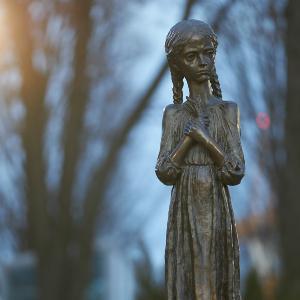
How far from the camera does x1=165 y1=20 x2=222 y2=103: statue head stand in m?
7.11

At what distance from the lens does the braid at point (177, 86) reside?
24.1 ft

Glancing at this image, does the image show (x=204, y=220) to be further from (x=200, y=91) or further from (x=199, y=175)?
(x=200, y=91)

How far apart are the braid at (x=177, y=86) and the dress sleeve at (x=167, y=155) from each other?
171 millimetres

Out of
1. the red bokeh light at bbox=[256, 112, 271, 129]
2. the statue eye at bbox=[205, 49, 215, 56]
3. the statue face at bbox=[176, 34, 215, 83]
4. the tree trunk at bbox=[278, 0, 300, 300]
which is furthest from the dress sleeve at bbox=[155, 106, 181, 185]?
the red bokeh light at bbox=[256, 112, 271, 129]

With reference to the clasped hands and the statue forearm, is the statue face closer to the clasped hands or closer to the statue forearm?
the clasped hands

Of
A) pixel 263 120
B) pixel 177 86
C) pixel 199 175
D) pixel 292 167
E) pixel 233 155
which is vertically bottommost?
pixel 199 175

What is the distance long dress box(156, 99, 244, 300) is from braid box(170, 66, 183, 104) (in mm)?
300

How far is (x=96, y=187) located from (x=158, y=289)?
488 cm

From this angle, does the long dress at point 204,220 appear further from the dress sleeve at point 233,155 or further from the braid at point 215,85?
the braid at point 215,85

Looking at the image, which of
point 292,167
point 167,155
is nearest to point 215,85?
point 167,155

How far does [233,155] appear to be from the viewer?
6996 millimetres

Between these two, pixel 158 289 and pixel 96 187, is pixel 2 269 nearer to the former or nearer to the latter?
pixel 96 187

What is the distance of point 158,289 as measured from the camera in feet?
55.6

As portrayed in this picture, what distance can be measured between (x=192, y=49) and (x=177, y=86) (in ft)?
1.26
